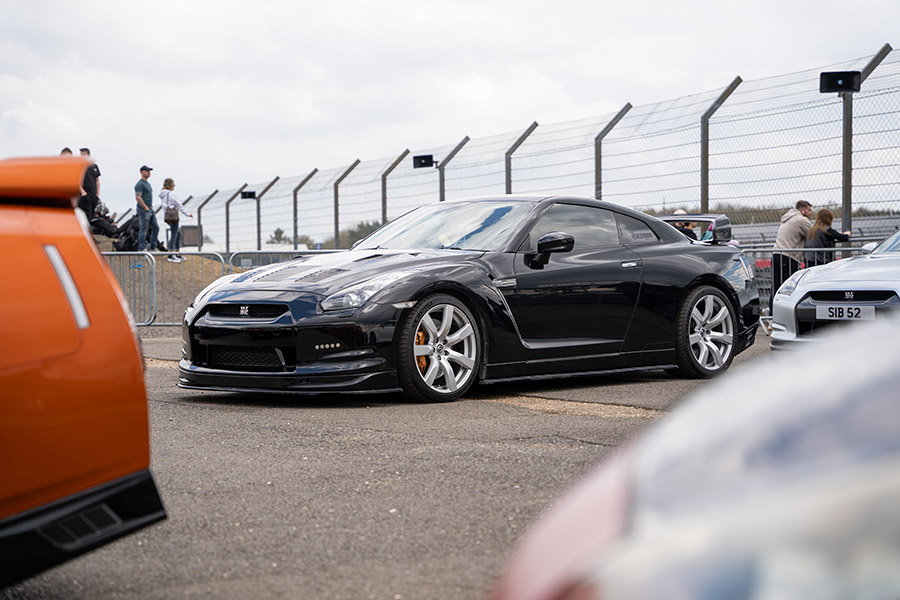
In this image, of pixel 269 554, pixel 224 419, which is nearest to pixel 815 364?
pixel 269 554

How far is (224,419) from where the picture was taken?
670 centimetres

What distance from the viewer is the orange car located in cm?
261

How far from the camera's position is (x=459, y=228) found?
819 centimetres

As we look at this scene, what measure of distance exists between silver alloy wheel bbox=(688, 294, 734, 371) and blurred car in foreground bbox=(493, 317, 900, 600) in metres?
7.25

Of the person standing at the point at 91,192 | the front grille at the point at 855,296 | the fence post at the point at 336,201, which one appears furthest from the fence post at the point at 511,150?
the front grille at the point at 855,296

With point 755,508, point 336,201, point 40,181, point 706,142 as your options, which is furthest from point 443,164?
point 755,508

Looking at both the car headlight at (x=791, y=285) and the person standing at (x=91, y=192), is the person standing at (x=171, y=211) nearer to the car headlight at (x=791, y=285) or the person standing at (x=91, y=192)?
the person standing at (x=91, y=192)

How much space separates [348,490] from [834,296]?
4.64 metres

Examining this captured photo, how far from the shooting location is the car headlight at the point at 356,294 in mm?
Answer: 7055

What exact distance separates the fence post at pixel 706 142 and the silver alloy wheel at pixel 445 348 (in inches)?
381

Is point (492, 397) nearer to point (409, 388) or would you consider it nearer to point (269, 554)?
point (409, 388)

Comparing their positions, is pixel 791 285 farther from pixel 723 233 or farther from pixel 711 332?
pixel 723 233

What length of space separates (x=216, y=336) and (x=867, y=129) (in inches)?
383

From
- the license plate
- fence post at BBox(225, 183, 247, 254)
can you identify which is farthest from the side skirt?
fence post at BBox(225, 183, 247, 254)
